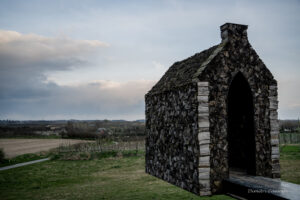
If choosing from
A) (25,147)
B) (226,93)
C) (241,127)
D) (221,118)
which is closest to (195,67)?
(226,93)

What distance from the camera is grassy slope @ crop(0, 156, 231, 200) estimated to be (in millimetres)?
14451

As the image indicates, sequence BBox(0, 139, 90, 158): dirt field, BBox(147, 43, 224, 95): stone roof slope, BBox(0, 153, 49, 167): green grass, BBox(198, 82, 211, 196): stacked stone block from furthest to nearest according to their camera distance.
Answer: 1. BBox(0, 139, 90, 158): dirt field
2. BBox(0, 153, 49, 167): green grass
3. BBox(147, 43, 224, 95): stone roof slope
4. BBox(198, 82, 211, 196): stacked stone block

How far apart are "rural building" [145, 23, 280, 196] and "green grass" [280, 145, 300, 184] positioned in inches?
294

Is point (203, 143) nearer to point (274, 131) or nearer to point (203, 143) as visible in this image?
point (203, 143)

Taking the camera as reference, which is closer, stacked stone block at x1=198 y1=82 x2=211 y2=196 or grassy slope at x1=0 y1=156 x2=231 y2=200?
stacked stone block at x1=198 y1=82 x2=211 y2=196

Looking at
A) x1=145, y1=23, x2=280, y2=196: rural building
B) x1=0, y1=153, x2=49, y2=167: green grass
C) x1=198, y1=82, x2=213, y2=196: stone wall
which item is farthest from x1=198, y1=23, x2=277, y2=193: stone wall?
x1=0, y1=153, x2=49, y2=167: green grass

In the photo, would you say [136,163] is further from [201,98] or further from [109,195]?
[201,98]

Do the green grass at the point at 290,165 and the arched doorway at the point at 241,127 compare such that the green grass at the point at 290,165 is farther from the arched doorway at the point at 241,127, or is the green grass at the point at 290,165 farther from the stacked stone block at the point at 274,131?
the stacked stone block at the point at 274,131

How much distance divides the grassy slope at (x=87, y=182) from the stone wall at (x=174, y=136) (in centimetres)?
116

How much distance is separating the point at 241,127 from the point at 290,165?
13.5m

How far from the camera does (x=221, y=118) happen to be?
29.1 feet

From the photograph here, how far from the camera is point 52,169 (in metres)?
24.0

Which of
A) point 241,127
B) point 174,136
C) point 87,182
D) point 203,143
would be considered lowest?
point 87,182

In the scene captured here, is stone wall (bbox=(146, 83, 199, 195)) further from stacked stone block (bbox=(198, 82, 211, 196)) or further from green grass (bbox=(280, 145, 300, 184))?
green grass (bbox=(280, 145, 300, 184))
